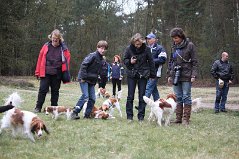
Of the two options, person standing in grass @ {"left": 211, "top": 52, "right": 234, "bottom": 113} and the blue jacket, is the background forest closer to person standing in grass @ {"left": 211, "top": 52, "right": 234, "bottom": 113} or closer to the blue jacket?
person standing in grass @ {"left": 211, "top": 52, "right": 234, "bottom": 113}

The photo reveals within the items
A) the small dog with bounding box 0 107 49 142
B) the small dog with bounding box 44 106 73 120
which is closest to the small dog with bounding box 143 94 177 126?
the small dog with bounding box 44 106 73 120

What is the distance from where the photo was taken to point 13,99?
748 centimetres

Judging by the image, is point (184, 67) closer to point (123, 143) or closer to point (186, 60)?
point (186, 60)

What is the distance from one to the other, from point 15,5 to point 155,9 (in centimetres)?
1559

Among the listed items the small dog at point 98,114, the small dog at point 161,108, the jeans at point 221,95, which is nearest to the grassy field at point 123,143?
the small dog at point 161,108

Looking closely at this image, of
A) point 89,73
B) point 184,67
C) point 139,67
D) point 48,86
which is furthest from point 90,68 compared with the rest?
point 184,67

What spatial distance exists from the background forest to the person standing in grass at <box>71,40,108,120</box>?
859 inches

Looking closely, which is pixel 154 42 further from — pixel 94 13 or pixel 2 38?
pixel 94 13

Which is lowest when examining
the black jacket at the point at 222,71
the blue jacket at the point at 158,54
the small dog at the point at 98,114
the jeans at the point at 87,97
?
the small dog at the point at 98,114

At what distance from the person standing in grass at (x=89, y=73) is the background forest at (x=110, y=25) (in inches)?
859

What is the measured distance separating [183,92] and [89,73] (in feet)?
7.27

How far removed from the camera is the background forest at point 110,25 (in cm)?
3448

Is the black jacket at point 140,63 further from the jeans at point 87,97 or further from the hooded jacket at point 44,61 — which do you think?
the hooded jacket at point 44,61

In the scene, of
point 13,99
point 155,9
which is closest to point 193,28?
point 155,9
